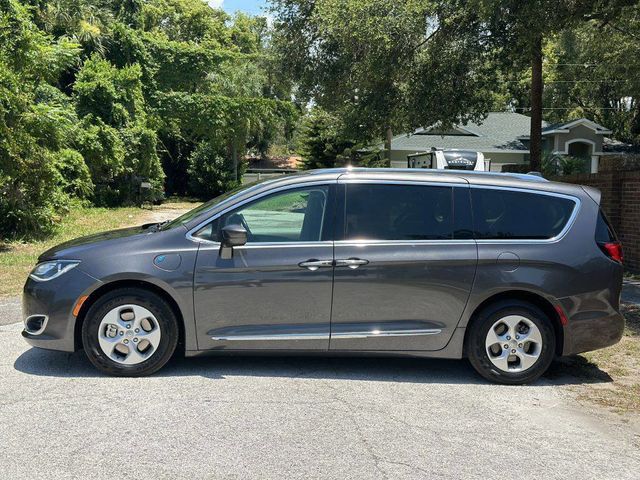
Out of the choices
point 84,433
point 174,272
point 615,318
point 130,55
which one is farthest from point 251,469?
point 130,55

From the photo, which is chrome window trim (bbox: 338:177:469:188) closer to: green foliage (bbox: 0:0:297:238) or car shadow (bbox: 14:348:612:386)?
car shadow (bbox: 14:348:612:386)


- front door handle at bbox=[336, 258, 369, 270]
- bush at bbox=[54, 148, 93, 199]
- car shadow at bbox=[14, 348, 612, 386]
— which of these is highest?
bush at bbox=[54, 148, 93, 199]

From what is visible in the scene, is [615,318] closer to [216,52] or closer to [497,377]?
[497,377]

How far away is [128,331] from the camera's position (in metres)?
5.09

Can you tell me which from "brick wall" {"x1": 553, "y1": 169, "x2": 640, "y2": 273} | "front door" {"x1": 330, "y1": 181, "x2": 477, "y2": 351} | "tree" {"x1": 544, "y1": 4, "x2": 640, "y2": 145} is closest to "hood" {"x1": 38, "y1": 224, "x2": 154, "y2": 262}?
"front door" {"x1": 330, "y1": 181, "x2": 477, "y2": 351}

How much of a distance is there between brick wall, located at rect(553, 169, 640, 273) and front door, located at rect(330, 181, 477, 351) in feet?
21.6

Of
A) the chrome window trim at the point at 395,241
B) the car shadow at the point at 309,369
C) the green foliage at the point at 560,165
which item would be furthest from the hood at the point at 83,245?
the green foliage at the point at 560,165

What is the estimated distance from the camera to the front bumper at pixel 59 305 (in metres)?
5.02

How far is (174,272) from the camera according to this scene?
5062mm

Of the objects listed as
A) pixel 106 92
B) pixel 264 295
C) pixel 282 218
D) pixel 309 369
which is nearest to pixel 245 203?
pixel 282 218

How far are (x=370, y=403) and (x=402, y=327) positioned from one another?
2.54 ft

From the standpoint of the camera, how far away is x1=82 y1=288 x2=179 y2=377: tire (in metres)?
5.07

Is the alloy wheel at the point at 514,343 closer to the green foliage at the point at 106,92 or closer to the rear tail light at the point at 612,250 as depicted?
the rear tail light at the point at 612,250

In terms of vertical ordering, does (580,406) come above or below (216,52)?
below
